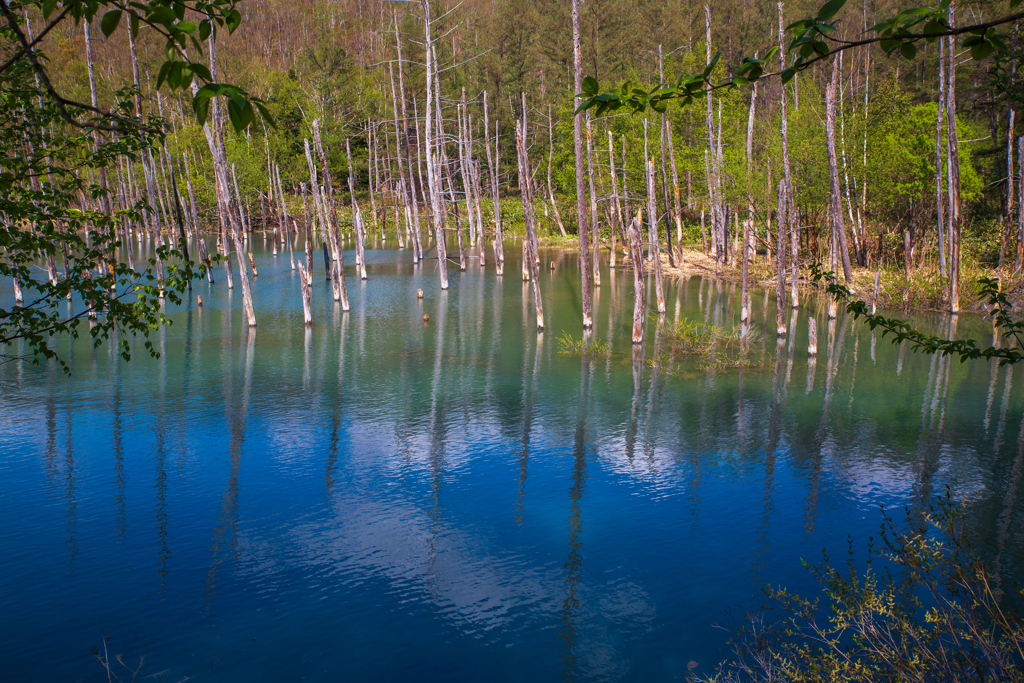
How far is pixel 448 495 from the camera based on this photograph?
45.8 feet

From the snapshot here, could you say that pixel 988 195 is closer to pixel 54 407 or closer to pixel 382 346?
pixel 382 346

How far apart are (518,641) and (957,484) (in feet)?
31.0

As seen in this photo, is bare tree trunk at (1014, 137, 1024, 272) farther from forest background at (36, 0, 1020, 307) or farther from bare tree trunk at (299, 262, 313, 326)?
bare tree trunk at (299, 262, 313, 326)

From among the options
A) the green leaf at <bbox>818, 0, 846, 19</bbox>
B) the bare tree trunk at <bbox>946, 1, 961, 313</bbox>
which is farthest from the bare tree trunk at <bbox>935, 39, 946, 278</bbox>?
the green leaf at <bbox>818, 0, 846, 19</bbox>

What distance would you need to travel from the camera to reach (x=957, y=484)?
1413 cm

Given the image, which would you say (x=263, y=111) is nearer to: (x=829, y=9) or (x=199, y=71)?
(x=199, y=71)

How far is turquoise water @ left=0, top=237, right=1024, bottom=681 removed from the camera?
972 centimetres

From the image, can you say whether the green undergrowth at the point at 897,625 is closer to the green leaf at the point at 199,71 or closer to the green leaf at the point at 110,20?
the green leaf at the point at 199,71

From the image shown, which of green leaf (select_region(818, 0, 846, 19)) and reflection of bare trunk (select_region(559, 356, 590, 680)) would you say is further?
reflection of bare trunk (select_region(559, 356, 590, 680))

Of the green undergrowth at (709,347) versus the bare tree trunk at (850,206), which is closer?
the green undergrowth at (709,347)

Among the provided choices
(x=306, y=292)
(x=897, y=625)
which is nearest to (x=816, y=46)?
(x=897, y=625)

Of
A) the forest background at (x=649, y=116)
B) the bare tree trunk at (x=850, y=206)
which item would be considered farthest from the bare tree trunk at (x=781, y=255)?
the bare tree trunk at (x=850, y=206)

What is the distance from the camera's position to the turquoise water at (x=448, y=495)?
31.9 ft

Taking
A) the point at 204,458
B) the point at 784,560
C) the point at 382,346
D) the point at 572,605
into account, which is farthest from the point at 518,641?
the point at 382,346
